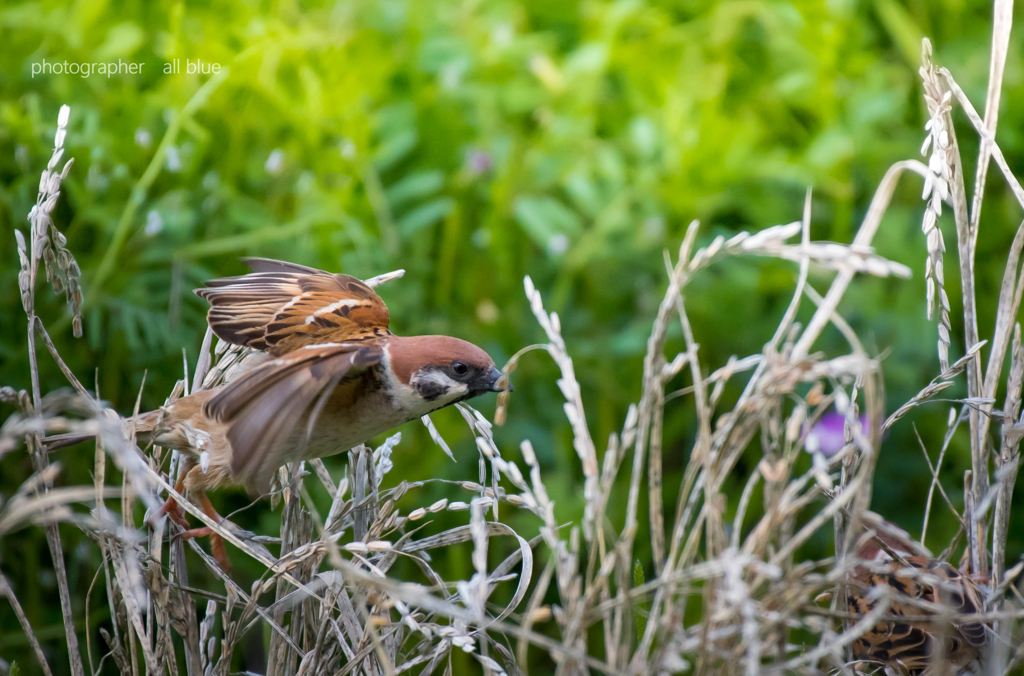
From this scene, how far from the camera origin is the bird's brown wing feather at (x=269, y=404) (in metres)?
0.98

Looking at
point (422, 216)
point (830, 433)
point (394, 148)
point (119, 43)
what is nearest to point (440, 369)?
point (422, 216)

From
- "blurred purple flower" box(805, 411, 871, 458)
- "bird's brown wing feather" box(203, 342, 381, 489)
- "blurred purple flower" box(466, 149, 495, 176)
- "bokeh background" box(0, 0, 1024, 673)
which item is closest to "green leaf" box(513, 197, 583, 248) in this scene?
"bokeh background" box(0, 0, 1024, 673)

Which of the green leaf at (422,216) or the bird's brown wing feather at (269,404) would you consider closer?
the bird's brown wing feather at (269,404)

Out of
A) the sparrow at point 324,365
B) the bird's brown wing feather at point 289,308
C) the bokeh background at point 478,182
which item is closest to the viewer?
the sparrow at point 324,365

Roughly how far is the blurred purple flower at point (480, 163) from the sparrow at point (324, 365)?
1074 mm

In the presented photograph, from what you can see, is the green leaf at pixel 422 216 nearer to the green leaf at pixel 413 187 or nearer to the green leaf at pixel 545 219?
the green leaf at pixel 413 187

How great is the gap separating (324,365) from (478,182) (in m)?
1.43

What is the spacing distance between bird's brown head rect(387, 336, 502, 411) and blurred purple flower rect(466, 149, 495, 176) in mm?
1188

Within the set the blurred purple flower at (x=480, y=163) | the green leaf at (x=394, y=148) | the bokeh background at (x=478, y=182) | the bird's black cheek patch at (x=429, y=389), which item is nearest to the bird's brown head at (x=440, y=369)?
the bird's black cheek patch at (x=429, y=389)

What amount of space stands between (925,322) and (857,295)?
18cm

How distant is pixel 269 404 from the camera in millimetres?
1018

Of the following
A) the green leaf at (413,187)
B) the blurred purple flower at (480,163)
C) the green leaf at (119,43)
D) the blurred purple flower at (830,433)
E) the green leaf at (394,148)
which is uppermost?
the green leaf at (119,43)

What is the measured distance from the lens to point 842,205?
2.47 meters

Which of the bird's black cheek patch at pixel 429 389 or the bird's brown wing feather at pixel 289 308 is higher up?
the bird's brown wing feather at pixel 289 308
